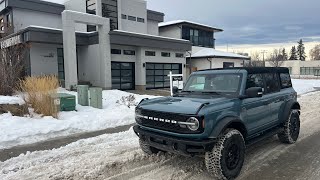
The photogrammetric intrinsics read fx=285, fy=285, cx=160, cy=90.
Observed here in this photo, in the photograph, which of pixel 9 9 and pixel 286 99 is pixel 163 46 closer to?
pixel 9 9

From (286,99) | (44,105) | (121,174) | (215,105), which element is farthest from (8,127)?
(286,99)

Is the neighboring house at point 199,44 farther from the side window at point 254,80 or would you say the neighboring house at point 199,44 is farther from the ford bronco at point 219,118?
the side window at point 254,80

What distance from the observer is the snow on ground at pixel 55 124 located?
775cm

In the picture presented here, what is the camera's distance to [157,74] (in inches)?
1045

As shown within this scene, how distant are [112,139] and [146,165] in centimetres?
233

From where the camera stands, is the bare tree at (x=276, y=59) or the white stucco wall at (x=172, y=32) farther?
the bare tree at (x=276, y=59)

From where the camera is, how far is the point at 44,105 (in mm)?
9953

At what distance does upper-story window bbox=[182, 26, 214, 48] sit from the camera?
34.1 meters

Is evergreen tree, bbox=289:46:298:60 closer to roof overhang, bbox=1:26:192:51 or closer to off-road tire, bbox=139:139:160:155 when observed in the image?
roof overhang, bbox=1:26:192:51

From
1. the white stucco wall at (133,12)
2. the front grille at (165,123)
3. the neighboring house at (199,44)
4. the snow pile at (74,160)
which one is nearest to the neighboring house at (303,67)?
the neighboring house at (199,44)

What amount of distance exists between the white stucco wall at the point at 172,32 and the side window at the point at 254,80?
90.3ft

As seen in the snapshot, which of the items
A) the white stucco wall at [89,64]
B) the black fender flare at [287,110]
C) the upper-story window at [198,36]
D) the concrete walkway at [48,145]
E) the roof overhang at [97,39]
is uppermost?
the upper-story window at [198,36]

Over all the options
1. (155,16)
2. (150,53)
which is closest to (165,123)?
(150,53)

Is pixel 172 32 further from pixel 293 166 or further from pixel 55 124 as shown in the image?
pixel 293 166
